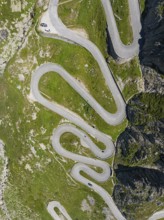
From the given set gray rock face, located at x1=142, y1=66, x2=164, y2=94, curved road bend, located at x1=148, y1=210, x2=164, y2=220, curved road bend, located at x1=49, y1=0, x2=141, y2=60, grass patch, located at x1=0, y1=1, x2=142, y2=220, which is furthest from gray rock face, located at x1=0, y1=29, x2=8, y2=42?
curved road bend, located at x1=148, y1=210, x2=164, y2=220

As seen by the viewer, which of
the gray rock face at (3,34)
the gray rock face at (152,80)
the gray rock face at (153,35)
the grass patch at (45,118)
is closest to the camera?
the gray rock face at (153,35)

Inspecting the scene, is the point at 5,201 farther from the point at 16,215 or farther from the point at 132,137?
the point at 132,137

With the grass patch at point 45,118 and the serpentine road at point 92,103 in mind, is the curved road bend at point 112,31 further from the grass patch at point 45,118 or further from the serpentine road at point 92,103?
the grass patch at point 45,118

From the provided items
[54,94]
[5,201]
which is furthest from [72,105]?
[5,201]

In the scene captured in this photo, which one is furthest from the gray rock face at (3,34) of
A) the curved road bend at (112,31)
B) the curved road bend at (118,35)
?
the curved road bend at (118,35)

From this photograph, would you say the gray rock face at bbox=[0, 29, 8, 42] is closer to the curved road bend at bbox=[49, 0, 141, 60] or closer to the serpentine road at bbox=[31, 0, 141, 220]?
the serpentine road at bbox=[31, 0, 141, 220]
